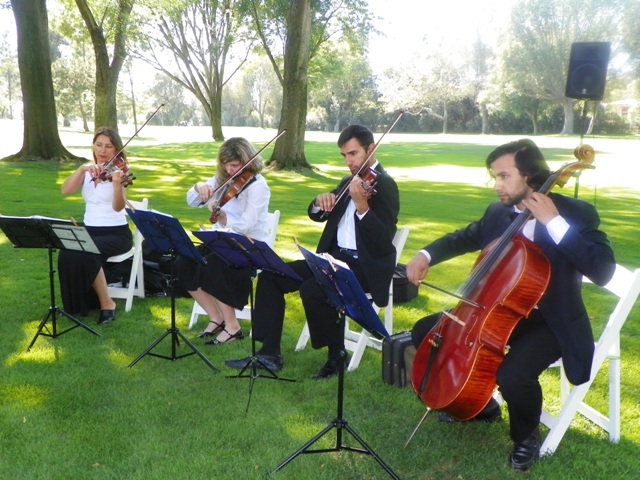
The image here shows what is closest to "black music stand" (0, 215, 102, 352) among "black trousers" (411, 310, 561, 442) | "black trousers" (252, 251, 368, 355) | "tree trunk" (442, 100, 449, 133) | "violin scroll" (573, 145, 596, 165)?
"black trousers" (252, 251, 368, 355)

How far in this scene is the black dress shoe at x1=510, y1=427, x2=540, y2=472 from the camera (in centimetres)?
319

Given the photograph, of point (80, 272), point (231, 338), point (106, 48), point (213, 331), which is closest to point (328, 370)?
point (231, 338)

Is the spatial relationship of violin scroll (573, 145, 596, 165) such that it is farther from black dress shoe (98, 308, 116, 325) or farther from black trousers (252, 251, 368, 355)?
black dress shoe (98, 308, 116, 325)

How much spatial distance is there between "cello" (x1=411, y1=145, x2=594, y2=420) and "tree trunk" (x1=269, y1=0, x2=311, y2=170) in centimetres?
1476

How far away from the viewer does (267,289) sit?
4586 mm

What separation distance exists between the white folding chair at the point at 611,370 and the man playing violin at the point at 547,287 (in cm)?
10

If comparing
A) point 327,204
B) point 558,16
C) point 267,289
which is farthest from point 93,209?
point 558,16

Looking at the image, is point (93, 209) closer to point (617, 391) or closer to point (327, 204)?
point (327, 204)

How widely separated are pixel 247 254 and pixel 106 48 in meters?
18.8

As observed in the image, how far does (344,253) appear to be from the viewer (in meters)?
4.57

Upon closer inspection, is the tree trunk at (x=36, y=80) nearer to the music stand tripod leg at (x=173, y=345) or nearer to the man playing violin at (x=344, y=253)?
the music stand tripod leg at (x=173, y=345)

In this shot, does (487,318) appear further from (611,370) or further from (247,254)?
(247,254)

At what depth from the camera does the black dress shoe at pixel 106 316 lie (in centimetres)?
544

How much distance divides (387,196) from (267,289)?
1.13 meters
